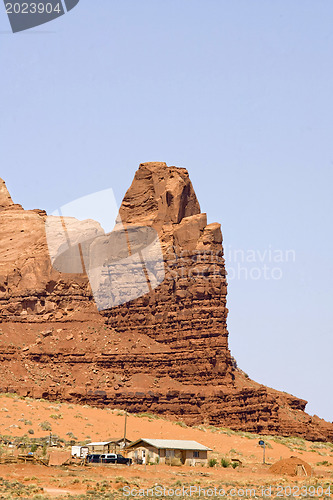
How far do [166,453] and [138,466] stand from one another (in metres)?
5.83

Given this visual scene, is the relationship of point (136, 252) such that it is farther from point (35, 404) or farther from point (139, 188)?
point (35, 404)

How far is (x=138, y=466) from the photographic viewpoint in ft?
280

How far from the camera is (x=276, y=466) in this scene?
88625mm

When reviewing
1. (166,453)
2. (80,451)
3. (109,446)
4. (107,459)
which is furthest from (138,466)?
(109,446)

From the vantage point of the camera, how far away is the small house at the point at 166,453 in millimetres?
90250

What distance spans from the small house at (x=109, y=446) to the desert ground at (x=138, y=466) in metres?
3.50

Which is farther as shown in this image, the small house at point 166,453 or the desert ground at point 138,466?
the small house at point 166,453

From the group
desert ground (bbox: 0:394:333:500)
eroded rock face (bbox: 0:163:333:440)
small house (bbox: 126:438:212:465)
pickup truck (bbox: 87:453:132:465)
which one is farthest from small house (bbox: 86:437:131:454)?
eroded rock face (bbox: 0:163:333:440)

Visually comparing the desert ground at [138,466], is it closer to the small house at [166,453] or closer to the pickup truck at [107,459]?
the pickup truck at [107,459]

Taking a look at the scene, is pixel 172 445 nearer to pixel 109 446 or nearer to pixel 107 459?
pixel 109 446

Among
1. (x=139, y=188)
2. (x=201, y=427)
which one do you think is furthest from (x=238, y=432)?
(x=139, y=188)

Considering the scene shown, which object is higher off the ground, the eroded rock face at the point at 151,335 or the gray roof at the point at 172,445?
the eroded rock face at the point at 151,335

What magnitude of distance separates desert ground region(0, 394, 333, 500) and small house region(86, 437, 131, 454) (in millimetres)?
3504

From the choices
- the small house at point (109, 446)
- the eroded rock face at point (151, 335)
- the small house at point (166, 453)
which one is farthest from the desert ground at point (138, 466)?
the eroded rock face at point (151, 335)
